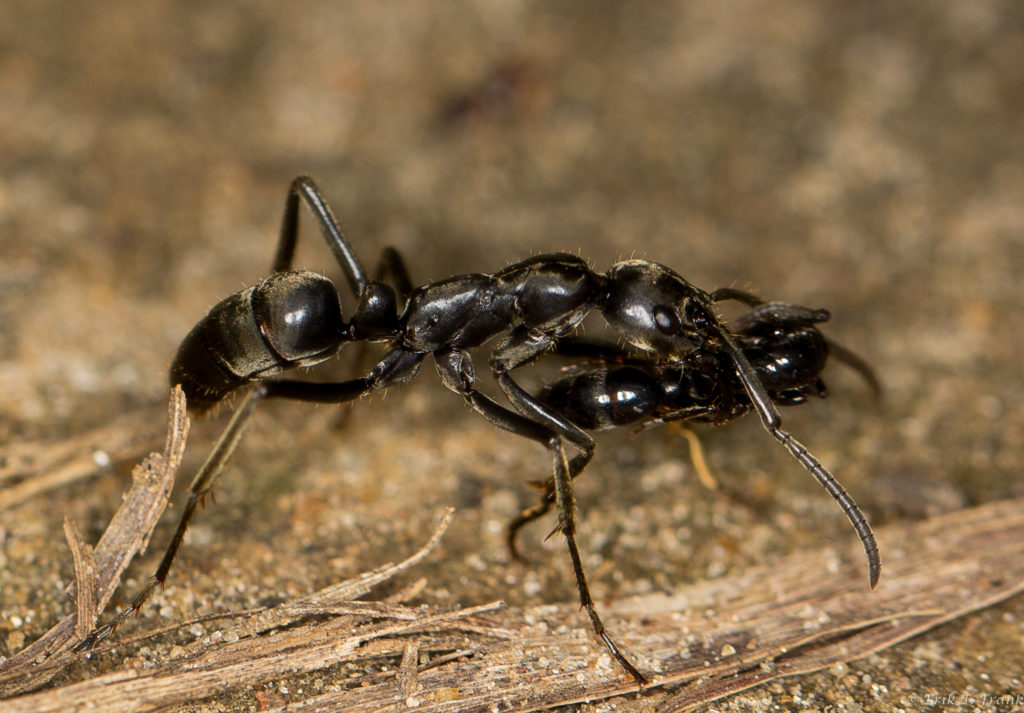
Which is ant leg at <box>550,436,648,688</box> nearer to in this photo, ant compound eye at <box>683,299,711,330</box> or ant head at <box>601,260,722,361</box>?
ant head at <box>601,260,722,361</box>

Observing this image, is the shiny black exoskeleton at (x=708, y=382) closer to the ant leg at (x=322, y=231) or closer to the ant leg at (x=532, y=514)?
the ant leg at (x=532, y=514)

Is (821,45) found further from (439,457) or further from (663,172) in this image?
(439,457)

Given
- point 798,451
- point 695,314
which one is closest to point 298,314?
point 695,314

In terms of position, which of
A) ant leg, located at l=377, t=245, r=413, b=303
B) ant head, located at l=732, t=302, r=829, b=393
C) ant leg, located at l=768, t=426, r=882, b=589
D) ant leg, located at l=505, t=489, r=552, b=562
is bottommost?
ant leg, located at l=768, t=426, r=882, b=589

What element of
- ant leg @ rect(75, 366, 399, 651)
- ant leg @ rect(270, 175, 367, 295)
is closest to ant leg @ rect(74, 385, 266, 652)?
ant leg @ rect(75, 366, 399, 651)

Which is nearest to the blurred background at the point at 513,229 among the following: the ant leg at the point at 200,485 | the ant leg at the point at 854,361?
the ant leg at the point at 200,485

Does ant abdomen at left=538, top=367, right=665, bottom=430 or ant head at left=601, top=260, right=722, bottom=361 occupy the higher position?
ant head at left=601, top=260, right=722, bottom=361
